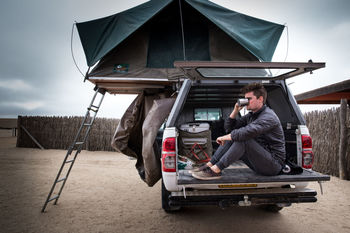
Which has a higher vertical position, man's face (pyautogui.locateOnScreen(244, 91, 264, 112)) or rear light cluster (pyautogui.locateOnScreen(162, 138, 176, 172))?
man's face (pyautogui.locateOnScreen(244, 91, 264, 112))

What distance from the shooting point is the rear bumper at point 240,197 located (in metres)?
2.60

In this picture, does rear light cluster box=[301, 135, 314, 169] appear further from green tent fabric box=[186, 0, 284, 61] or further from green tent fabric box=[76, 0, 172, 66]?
green tent fabric box=[76, 0, 172, 66]

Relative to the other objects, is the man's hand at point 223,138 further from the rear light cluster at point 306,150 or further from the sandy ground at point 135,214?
the sandy ground at point 135,214

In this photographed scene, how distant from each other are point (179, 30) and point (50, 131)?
39.5ft

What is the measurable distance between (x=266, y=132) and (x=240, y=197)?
843mm

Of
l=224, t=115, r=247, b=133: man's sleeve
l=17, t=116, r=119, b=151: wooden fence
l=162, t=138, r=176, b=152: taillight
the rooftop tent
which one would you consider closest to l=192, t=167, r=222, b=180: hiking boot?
l=162, t=138, r=176, b=152: taillight

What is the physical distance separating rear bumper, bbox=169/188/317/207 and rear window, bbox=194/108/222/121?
9.46 feet

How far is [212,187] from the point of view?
2781mm

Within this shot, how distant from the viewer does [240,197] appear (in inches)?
104

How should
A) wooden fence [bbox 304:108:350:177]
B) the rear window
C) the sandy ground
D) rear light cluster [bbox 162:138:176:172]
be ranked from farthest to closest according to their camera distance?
wooden fence [bbox 304:108:350:177]
the rear window
the sandy ground
rear light cluster [bbox 162:138:176:172]

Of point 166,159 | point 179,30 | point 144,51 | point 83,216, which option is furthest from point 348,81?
point 83,216

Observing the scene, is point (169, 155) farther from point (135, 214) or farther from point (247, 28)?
point (247, 28)

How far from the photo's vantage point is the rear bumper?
2602mm

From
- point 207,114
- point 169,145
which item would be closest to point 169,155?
point 169,145
